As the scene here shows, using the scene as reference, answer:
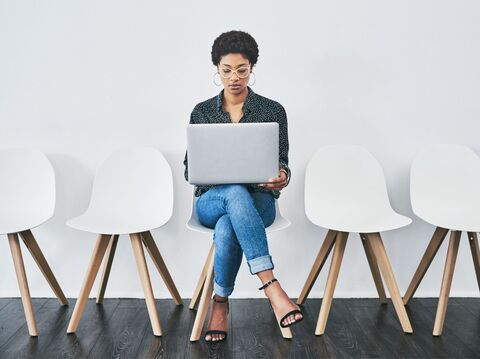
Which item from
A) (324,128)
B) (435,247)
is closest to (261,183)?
(324,128)

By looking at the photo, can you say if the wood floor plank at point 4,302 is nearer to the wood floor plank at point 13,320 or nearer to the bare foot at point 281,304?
the wood floor plank at point 13,320

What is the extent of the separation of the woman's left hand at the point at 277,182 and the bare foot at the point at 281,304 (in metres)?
0.39

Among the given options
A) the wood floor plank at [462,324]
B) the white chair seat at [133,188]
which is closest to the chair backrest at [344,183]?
the wood floor plank at [462,324]

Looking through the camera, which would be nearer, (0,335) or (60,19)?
(0,335)

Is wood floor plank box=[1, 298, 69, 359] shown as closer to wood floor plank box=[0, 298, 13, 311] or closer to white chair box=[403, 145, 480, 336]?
wood floor plank box=[0, 298, 13, 311]

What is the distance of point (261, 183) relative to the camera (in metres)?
1.99

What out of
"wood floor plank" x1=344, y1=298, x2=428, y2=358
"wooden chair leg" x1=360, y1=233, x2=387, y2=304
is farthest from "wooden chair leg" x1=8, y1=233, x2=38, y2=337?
"wooden chair leg" x1=360, y1=233, x2=387, y2=304

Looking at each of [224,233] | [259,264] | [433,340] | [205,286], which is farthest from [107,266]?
[433,340]

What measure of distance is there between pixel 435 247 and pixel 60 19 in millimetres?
2172

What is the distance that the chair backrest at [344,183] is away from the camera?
2467 millimetres

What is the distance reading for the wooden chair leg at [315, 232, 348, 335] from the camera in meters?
2.14

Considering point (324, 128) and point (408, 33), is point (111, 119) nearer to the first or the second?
point (324, 128)

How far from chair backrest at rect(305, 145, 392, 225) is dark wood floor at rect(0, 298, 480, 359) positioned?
1.64 feet

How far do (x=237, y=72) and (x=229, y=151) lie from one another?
0.43 m
